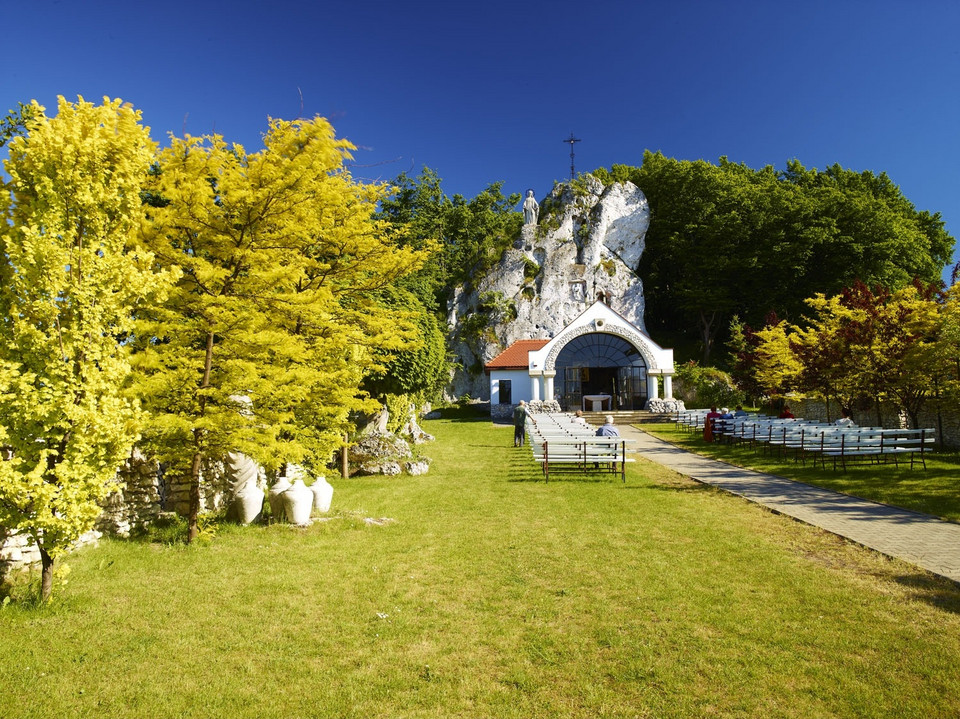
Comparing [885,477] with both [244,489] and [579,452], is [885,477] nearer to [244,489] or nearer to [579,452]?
[579,452]

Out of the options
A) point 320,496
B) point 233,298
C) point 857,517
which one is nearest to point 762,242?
point 857,517

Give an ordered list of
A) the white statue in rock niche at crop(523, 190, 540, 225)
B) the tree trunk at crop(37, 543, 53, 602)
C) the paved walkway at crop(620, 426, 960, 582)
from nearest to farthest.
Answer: the tree trunk at crop(37, 543, 53, 602)
the paved walkway at crop(620, 426, 960, 582)
the white statue in rock niche at crop(523, 190, 540, 225)

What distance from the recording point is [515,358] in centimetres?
3556

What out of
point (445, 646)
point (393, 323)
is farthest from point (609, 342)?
point (445, 646)

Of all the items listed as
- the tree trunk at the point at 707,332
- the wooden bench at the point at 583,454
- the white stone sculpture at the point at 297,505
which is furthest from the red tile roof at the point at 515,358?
the white stone sculpture at the point at 297,505

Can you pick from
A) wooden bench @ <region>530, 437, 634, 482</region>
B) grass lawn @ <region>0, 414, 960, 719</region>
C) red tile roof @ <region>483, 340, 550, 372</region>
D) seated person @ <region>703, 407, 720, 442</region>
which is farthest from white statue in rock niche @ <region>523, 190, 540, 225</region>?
grass lawn @ <region>0, 414, 960, 719</region>

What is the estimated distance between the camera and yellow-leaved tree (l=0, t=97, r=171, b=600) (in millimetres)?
5098

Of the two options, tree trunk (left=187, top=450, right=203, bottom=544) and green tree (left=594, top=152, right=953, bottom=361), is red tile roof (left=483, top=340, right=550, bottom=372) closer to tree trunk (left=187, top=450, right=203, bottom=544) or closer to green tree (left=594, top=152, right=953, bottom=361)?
green tree (left=594, top=152, right=953, bottom=361)

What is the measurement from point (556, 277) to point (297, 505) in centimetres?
4023

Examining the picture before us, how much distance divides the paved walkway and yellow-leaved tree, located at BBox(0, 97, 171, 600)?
371 inches

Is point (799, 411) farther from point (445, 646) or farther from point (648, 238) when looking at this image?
point (648, 238)

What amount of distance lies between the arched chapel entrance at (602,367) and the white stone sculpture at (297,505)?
26.0 m

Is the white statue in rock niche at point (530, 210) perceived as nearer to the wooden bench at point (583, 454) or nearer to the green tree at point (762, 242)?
the green tree at point (762, 242)

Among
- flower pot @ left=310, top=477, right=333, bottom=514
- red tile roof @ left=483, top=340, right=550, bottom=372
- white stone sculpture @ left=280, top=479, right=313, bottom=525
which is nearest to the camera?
white stone sculpture @ left=280, top=479, right=313, bottom=525
